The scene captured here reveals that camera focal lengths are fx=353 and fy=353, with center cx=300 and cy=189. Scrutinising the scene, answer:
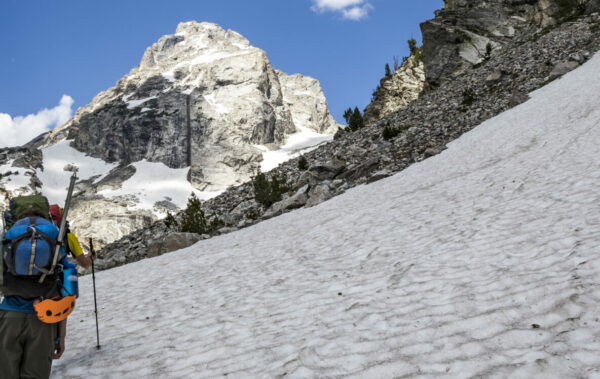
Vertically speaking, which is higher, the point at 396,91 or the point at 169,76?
the point at 169,76

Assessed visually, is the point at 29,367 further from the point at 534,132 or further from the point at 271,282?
the point at 534,132

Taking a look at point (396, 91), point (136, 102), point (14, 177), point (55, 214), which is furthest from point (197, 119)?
point (55, 214)

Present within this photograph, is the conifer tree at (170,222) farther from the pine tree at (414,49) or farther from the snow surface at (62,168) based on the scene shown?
the snow surface at (62,168)

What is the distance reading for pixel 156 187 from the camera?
98562 millimetres

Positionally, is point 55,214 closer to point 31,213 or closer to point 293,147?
point 31,213

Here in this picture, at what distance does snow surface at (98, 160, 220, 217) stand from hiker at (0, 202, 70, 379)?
8428cm

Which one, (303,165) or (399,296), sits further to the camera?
(303,165)

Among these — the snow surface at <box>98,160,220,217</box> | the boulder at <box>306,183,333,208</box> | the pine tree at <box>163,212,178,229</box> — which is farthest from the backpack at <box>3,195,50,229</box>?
the snow surface at <box>98,160,220,217</box>

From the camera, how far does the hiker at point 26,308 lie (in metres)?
3.04

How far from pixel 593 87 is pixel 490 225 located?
47.6 feet

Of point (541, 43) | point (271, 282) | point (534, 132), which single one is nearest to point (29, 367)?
point (271, 282)

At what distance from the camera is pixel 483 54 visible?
3666 cm

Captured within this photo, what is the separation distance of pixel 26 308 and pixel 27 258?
46cm

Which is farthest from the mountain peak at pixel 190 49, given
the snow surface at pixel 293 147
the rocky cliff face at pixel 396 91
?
the rocky cliff face at pixel 396 91
